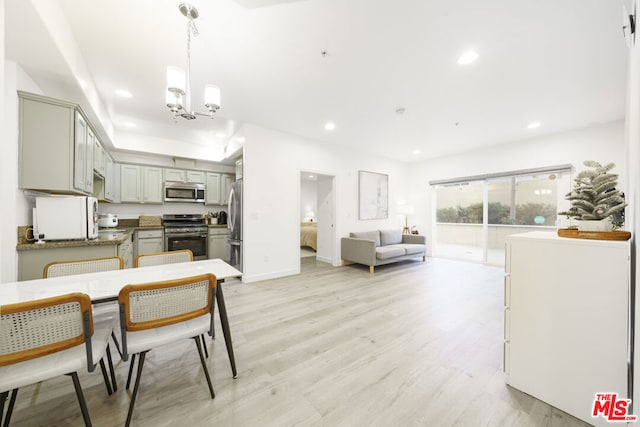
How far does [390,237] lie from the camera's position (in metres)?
5.77

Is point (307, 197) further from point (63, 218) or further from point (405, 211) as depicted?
point (63, 218)

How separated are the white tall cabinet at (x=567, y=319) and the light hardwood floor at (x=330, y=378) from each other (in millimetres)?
164

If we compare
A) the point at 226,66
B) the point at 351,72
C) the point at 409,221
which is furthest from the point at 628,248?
the point at 409,221

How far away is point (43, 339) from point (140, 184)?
4.61 meters

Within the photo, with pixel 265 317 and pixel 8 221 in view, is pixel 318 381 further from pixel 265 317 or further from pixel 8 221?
pixel 8 221

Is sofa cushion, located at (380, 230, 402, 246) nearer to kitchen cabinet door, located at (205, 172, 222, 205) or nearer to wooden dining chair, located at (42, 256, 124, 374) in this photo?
kitchen cabinet door, located at (205, 172, 222, 205)

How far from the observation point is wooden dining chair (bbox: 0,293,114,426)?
1.01 m

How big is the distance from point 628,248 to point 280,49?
2918 mm

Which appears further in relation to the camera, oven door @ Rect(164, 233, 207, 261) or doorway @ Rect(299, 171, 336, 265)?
doorway @ Rect(299, 171, 336, 265)

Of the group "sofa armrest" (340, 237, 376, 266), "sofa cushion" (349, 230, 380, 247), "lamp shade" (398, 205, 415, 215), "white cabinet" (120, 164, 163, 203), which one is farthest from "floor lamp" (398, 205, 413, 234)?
"white cabinet" (120, 164, 163, 203)

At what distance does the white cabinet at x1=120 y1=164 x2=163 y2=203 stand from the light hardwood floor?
3410 millimetres

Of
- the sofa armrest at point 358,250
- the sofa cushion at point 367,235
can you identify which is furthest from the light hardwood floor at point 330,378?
the sofa cushion at point 367,235

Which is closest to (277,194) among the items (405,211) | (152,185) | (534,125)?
(152,185)

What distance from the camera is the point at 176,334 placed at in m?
1.46
